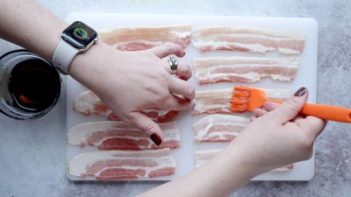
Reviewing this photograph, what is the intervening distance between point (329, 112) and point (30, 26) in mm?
526

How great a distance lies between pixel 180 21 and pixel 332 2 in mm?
329

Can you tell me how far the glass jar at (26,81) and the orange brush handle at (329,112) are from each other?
47 cm

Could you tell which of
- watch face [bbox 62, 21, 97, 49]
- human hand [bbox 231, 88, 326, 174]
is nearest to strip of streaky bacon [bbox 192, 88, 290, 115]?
human hand [bbox 231, 88, 326, 174]

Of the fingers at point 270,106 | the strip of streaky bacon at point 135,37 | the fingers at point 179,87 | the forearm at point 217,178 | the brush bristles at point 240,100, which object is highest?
the strip of streaky bacon at point 135,37

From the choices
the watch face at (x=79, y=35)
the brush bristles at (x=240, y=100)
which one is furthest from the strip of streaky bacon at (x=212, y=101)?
the watch face at (x=79, y=35)

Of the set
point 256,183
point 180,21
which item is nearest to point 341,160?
point 256,183

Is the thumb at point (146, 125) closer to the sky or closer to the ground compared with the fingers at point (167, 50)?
closer to the ground

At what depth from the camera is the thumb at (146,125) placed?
90 centimetres

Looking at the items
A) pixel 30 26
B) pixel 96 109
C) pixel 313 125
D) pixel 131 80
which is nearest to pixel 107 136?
pixel 96 109

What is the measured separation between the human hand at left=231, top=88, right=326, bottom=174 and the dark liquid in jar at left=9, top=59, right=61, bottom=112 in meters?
0.37

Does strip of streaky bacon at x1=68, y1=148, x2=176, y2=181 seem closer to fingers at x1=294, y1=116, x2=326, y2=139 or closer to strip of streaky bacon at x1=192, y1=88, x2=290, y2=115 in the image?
strip of streaky bacon at x1=192, y1=88, x2=290, y2=115

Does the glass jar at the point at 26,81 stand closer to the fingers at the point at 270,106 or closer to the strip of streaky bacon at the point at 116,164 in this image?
the strip of streaky bacon at the point at 116,164

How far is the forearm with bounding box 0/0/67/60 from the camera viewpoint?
0.84m

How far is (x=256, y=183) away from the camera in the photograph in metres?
1.02
